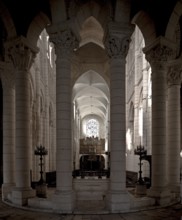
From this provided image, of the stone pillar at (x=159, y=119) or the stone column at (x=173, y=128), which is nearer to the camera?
the stone pillar at (x=159, y=119)

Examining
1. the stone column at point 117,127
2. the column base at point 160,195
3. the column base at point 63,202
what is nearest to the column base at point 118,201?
the stone column at point 117,127

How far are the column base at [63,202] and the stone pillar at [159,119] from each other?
3490 millimetres

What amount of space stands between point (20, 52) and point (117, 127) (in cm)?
513

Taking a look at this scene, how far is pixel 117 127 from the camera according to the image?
1112 centimetres

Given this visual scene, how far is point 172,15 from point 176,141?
Answer: 5.73 m

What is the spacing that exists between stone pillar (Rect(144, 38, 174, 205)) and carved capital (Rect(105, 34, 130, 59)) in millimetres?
1622

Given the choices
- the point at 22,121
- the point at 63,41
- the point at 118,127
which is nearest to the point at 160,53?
the point at 118,127

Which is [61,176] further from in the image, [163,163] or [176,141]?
[176,141]

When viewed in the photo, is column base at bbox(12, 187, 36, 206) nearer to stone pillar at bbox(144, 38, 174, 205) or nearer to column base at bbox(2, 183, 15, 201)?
column base at bbox(2, 183, 15, 201)

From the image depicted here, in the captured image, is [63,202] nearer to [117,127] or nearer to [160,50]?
[117,127]

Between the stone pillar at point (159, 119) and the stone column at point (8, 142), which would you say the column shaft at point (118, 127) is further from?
the stone column at point (8, 142)

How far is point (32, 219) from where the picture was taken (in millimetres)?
9617

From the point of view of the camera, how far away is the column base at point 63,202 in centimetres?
1059

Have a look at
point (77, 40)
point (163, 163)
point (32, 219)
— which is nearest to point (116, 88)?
point (77, 40)
